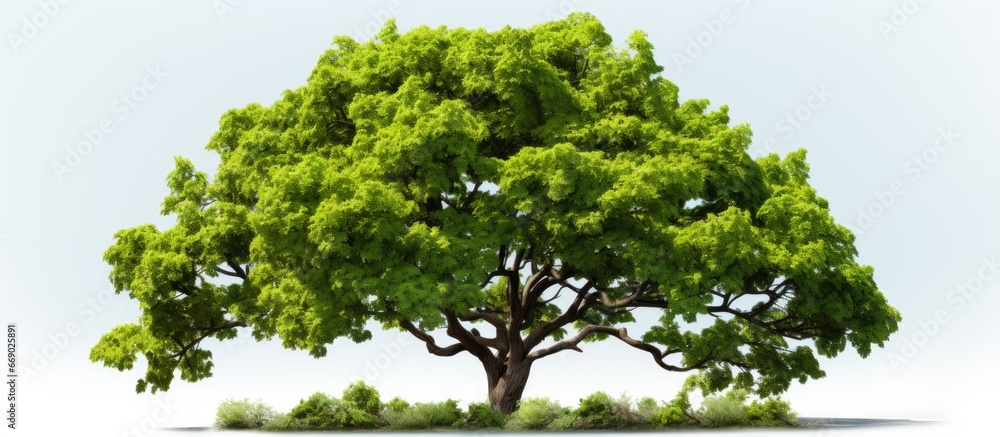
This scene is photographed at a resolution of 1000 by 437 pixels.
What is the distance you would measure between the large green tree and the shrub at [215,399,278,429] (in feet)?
7.12

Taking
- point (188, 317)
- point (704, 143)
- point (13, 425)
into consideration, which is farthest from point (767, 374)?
point (13, 425)

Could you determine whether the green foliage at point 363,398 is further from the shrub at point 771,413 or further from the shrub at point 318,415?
the shrub at point 771,413

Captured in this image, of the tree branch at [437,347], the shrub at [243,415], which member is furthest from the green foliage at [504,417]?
the tree branch at [437,347]

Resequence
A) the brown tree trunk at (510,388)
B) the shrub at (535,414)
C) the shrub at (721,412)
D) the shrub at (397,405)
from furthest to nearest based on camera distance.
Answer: the shrub at (397,405)
the brown tree trunk at (510,388)
the shrub at (721,412)
the shrub at (535,414)

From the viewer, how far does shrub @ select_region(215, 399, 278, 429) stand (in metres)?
30.0

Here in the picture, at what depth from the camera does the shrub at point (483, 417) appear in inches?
1151

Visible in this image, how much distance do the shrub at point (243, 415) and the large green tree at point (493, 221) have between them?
2170 mm

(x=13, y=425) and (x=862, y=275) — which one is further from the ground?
(x=862, y=275)

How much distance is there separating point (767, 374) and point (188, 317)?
17.2 m

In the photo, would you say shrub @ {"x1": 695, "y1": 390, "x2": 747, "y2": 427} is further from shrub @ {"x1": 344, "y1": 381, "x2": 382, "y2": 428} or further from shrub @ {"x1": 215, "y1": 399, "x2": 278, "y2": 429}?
shrub @ {"x1": 215, "y1": 399, "x2": 278, "y2": 429}

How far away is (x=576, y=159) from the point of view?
2633cm

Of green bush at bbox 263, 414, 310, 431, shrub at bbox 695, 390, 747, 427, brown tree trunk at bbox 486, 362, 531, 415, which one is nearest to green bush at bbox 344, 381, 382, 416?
green bush at bbox 263, 414, 310, 431

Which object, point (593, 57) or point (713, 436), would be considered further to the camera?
point (593, 57)

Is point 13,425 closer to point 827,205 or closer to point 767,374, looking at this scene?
point 767,374
